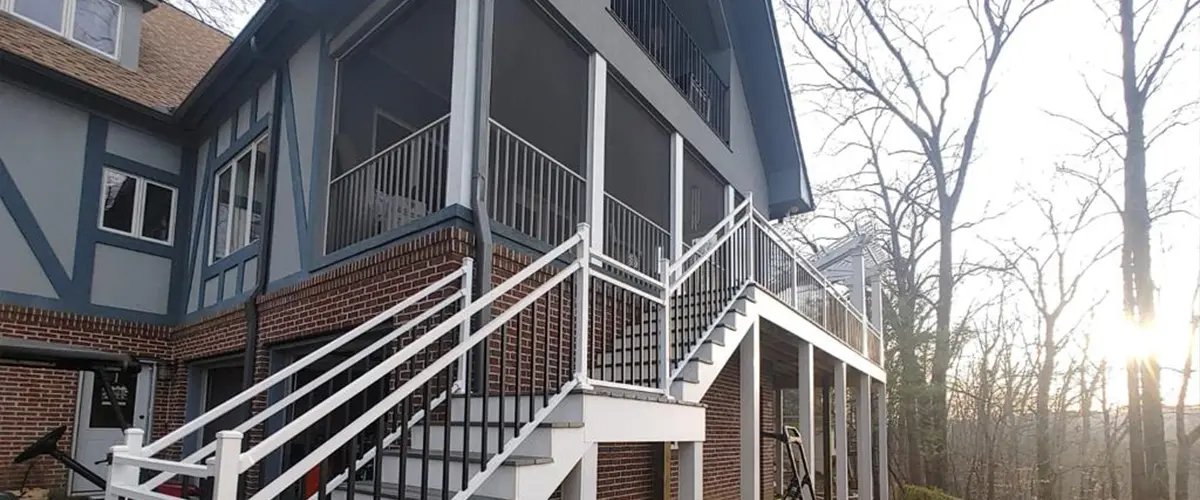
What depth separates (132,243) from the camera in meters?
10.0

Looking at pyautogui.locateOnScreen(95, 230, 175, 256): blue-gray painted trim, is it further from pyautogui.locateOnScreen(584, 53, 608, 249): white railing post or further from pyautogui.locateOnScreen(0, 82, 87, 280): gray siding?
pyautogui.locateOnScreen(584, 53, 608, 249): white railing post

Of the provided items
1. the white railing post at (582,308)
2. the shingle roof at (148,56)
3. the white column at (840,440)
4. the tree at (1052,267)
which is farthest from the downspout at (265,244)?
the tree at (1052,267)

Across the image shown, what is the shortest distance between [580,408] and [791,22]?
2015 cm

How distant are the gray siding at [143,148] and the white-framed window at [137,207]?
9.7 inches

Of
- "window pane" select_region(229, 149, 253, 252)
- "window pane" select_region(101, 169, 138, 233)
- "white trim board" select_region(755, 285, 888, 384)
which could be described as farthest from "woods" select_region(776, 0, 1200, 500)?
"window pane" select_region(101, 169, 138, 233)

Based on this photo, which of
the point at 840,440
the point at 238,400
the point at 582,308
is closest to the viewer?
the point at 238,400

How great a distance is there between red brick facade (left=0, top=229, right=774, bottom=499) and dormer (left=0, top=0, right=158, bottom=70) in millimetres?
3787

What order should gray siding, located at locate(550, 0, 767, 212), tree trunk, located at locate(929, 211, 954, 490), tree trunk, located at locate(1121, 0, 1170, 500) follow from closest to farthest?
gray siding, located at locate(550, 0, 767, 212) → tree trunk, located at locate(1121, 0, 1170, 500) → tree trunk, located at locate(929, 211, 954, 490)

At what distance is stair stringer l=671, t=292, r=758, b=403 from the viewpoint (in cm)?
579

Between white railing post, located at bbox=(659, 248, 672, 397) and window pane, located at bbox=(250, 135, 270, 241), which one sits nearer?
white railing post, located at bbox=(659, 248, 672, 397)

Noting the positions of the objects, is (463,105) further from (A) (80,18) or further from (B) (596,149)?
(A) (80,18)

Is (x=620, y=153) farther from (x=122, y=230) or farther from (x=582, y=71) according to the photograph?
(x=122, y=230)

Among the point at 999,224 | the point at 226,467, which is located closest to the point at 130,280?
the point at 226,467

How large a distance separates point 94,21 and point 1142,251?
16.0 m
